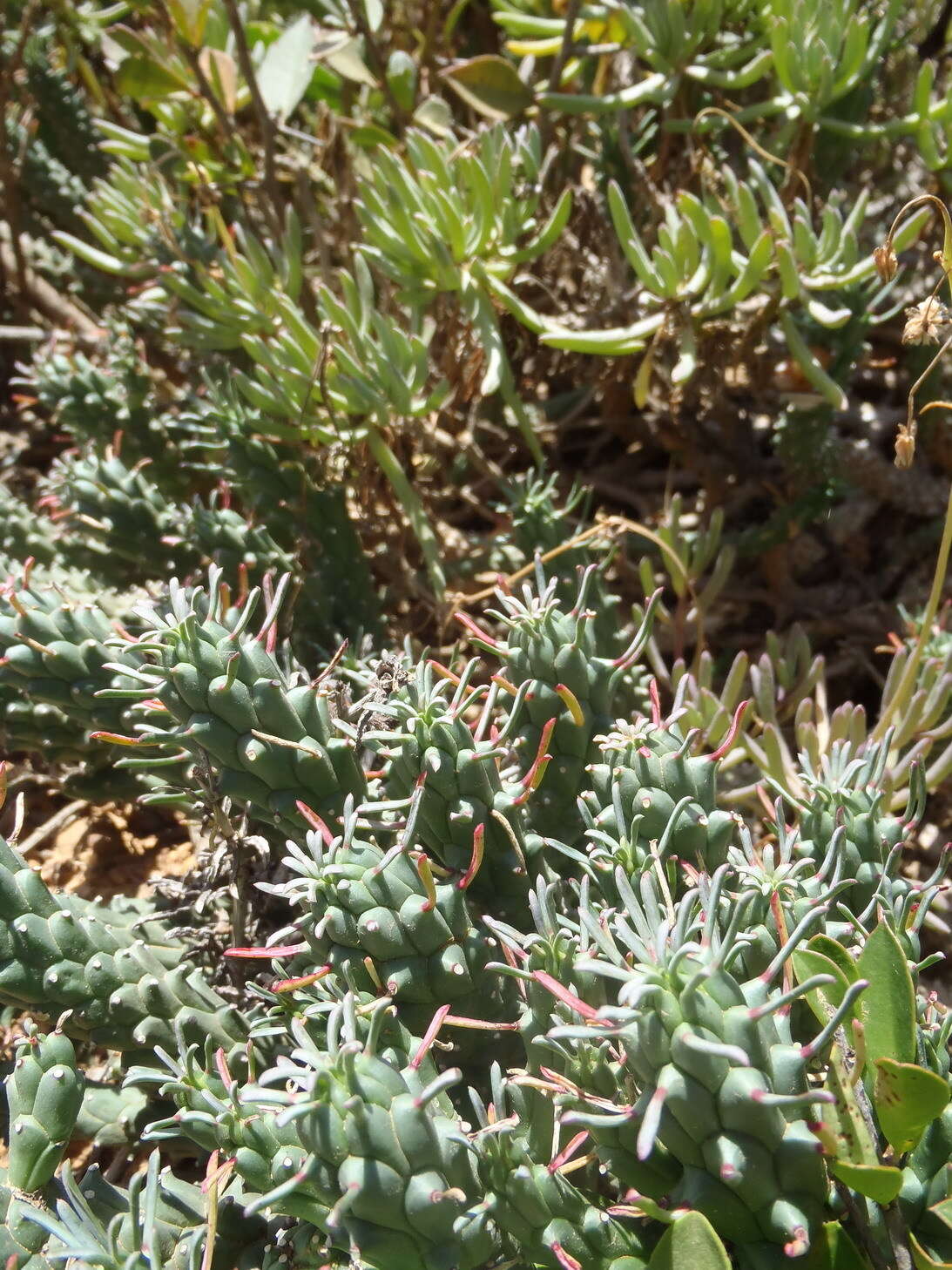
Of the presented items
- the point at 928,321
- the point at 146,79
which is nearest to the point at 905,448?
the point at 928,321

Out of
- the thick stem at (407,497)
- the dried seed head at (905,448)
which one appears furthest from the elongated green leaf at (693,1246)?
the thick stem at (407,497)

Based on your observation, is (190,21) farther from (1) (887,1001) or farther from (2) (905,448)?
(1) (887,1001)

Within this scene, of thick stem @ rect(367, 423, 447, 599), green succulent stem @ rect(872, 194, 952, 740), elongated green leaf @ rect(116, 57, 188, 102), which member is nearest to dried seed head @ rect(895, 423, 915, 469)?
green succulent stem @ rect(872, 194, 952, 740)

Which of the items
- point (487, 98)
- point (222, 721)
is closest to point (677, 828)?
point (222, 721)

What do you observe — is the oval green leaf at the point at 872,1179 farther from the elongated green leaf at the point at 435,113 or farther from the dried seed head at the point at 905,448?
the elongated green leaf at the point at 435,113

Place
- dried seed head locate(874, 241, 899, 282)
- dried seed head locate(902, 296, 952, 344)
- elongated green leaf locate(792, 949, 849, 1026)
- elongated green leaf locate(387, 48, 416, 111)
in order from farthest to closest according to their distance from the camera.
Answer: elongated green leaf locate(387, 48, 416, 111) < dried seed head locate(874, 241, 899, 282) < dried seed head locate(902, 296, 952, 344) < elongated green leaf locate(792, 949, 849, 1026)

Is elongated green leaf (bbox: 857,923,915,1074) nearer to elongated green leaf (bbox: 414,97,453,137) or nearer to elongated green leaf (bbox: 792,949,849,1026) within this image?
elongated green leaf (bbox: 792,949,849,1026)
